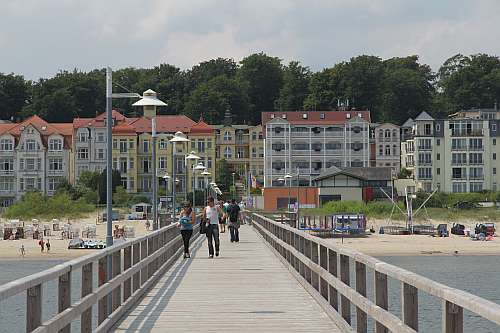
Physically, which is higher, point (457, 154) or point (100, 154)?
point (100, 154)

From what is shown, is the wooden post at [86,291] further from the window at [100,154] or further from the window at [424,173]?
the window at [100,154]

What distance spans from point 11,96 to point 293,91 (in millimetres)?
46793

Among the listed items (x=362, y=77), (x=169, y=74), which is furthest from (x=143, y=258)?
(x=169, y=74)

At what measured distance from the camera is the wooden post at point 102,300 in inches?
459

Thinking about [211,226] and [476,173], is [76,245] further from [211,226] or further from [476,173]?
[476,173]

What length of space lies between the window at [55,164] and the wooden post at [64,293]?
398ft

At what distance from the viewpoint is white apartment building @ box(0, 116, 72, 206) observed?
127m

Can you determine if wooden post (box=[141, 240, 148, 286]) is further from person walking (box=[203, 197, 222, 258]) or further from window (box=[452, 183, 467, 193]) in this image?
window (box=[452, 183, 467, 193])

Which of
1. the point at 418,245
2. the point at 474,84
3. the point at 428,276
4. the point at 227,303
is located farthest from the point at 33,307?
the point at 474,84

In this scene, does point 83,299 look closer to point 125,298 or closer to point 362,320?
point 362,320

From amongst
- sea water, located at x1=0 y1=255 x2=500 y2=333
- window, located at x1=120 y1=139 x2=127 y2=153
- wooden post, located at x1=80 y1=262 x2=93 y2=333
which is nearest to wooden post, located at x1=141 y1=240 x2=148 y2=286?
sea water, located at x1=0 y1=255 x2=500 y2=333

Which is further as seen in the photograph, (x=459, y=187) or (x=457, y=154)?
(x=459, y=187)

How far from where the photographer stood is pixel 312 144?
129500 mm

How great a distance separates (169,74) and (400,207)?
88532 mm
